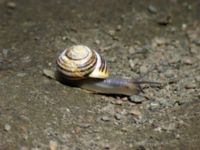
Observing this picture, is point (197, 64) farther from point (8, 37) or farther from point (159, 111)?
point (8, 37)

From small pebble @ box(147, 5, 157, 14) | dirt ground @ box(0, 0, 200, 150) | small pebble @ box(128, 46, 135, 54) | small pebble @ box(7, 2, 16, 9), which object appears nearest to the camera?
dirt ground @ box(0, 0, 200, 150)

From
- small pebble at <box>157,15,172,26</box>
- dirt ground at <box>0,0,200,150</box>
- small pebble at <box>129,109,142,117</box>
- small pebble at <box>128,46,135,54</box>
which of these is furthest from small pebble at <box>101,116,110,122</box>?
small pebble at <box>157,15,172,26</box>

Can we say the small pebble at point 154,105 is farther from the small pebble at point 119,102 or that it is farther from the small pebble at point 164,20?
the small pebble at point 164,20

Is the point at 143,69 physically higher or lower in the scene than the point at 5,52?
higher

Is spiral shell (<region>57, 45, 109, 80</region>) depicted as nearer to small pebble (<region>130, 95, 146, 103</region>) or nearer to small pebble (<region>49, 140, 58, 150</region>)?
small pebble (<region>130, 95, 146, 103</region>)

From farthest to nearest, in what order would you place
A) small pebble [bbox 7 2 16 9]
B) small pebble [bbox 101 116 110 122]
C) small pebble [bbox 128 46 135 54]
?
1. small pebble [bbox 7 2 16 9]
2. small pebble [bbox 128 46 135 54]
3. small pebble [bbox 101 116 110 122]

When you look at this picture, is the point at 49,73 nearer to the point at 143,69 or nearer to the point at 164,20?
the point at 143,69

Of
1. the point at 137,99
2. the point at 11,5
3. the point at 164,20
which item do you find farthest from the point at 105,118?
the point at 11,5

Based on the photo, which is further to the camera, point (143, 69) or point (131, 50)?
point (131, 50)

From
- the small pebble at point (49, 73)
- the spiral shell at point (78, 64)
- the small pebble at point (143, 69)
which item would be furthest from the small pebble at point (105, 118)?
the small pebble at point (143, 69)
